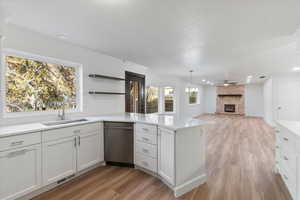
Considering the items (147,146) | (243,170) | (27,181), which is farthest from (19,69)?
(243,170)

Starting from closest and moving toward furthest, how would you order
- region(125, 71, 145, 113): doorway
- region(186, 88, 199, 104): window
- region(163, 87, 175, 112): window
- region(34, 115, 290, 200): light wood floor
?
region(34, 115, 290, 200): light wood floor
region(125, 71, 145, 113): doorway
region(163, 87, 175, 112): window
region(186, 88, 199, 104): window

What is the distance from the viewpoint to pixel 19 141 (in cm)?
181

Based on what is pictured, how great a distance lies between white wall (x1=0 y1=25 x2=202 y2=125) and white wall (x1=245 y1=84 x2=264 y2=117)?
9036 mm

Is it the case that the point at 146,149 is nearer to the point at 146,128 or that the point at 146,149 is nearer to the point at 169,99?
the point at 146,128

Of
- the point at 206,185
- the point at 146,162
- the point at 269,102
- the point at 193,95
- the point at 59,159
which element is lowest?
the point at 206,185

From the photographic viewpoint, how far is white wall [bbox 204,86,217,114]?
11.7 meters

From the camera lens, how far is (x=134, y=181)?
2391 millimetres

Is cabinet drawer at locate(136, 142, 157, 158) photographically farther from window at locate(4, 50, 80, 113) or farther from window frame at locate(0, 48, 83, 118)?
window at locate(4, 50, 80, 113)

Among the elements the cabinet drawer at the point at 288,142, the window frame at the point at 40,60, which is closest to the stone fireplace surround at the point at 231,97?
the cabinet drawer at the point at 288,142

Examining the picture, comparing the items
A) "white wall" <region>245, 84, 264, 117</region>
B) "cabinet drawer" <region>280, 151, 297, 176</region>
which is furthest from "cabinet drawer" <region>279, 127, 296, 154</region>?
"white wall" <region>245, 84, 264, 117</region>

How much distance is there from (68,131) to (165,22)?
85.8 inches

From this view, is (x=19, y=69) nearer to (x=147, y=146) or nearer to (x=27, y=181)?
(x=27, y=181)

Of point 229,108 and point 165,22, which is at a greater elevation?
point 165,22

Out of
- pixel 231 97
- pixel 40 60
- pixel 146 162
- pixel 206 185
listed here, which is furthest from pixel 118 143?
pixel 231 97
